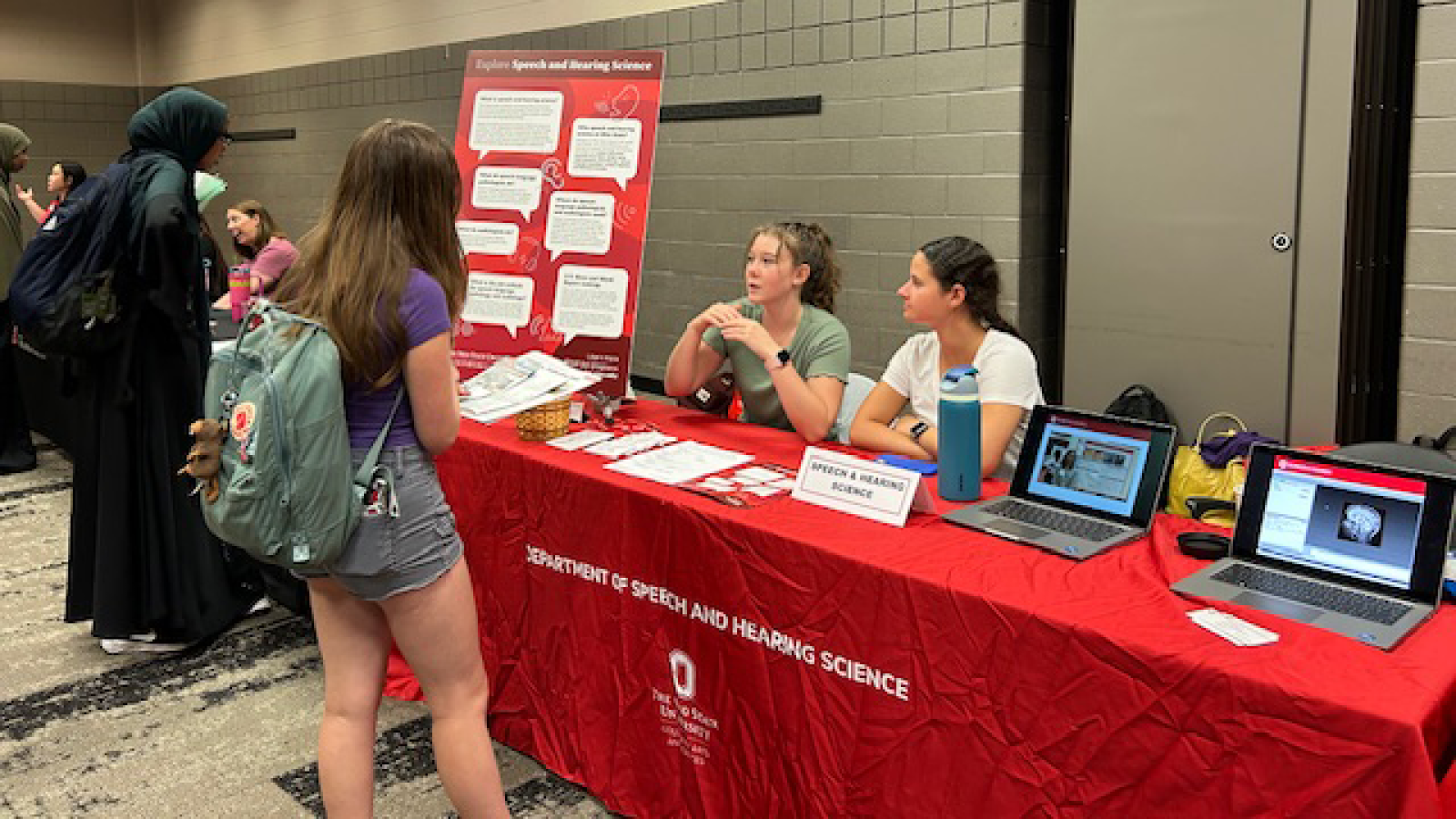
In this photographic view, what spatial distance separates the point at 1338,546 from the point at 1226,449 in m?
1.51

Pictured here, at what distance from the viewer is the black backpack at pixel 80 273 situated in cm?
311

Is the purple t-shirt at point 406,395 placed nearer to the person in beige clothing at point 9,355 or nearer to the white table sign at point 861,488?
the white table sign at point 861,488

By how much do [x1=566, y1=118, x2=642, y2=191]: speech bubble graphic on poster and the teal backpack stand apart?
140 centimetres

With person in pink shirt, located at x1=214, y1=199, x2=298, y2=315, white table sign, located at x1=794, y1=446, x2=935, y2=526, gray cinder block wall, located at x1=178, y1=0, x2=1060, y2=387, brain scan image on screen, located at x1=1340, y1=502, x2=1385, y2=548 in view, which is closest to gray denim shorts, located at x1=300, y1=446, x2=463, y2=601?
white table sign, located at x1=794, y1=446, x2=935, y2=526

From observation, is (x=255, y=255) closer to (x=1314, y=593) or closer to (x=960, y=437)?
(x=960, y=437)

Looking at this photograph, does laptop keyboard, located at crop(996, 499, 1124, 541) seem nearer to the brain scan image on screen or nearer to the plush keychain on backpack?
the brain scan image on screen

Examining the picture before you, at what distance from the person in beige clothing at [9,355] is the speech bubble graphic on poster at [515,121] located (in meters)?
3.40

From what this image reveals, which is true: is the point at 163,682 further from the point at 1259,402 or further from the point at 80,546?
the point at 1259,402

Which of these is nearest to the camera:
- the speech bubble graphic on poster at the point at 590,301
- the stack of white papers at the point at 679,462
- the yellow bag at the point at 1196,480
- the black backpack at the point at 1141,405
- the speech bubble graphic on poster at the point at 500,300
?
the stack of white papers at the point at 679,462

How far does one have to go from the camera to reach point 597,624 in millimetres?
2422

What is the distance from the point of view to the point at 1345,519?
5.40 ft

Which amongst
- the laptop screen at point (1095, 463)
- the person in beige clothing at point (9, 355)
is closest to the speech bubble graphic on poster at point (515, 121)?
the laptop screen at point (1095, 463)

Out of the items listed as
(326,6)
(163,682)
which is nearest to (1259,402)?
(163,682)

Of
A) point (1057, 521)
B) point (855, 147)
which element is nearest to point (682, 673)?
point (1057, 521)
